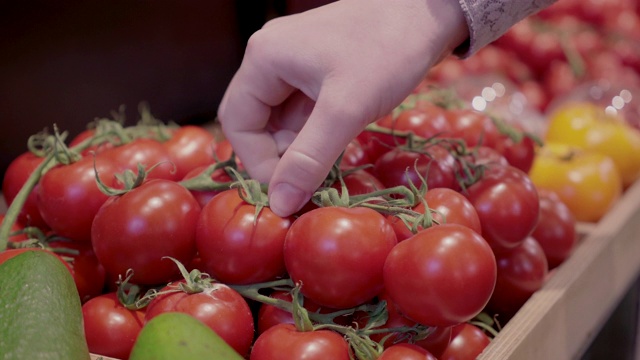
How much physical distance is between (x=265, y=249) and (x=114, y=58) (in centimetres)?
104

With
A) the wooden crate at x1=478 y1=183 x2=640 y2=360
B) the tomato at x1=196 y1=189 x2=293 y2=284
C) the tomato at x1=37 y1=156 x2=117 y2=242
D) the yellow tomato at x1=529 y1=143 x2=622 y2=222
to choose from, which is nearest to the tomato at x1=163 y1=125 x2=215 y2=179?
the tomato at x1=37 y1=156 x2=117 y2=242

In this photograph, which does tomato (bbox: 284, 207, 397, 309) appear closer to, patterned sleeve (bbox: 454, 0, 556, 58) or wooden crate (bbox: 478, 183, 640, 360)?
wooden crate (bbox: 478, 183, 640, 360)

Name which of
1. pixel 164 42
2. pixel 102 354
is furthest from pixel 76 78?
pixel 102 354

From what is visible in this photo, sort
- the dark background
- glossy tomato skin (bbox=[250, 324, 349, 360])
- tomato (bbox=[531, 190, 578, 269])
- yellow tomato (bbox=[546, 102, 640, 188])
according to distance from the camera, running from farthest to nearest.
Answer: yellow tomato (bbox=[546, 102, 640, 188]) → the dark background → tomato (bbox=[531, 190, 578, 269]) → glossy tomato skin (bbox=[250, 324, 349, 360])

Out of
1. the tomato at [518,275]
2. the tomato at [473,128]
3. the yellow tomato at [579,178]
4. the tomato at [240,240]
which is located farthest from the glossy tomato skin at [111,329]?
the yellow tomato at [579,178]

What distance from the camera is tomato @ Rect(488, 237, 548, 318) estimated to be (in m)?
1.15

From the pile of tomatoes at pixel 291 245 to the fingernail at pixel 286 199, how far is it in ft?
0.05

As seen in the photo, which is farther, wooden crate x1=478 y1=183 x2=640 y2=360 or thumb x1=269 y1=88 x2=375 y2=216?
wooden crate x1=478 y1=183 x2=640 y2=360

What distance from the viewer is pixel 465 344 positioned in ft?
3.18

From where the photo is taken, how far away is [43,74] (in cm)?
160

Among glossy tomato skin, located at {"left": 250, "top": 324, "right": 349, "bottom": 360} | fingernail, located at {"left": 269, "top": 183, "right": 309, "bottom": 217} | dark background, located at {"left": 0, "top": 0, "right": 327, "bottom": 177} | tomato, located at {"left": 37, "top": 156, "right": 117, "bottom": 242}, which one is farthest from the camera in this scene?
dark background, located at {"left": 0, "top": 0, "right": 327, "bottom": 177}

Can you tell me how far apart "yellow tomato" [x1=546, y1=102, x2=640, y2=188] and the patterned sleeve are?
892 mm

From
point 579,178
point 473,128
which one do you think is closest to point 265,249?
point 473,128

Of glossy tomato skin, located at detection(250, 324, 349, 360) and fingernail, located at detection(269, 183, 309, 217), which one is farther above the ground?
fingernail, located at detection(269, 183, 309, 217)
